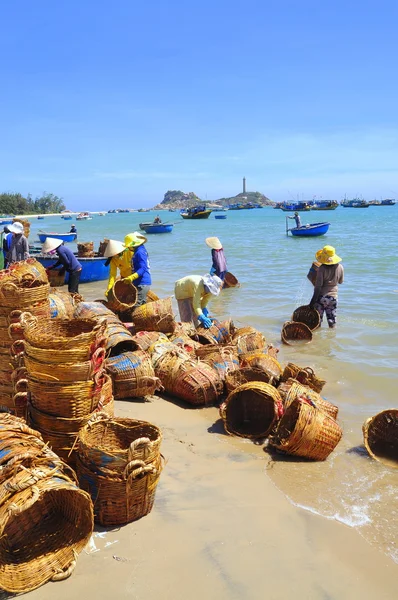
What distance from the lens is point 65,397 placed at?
325 centimetres

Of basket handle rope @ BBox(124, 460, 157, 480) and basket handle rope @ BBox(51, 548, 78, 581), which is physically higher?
basket handle rope @ BBox(124, 460, 157, 480)

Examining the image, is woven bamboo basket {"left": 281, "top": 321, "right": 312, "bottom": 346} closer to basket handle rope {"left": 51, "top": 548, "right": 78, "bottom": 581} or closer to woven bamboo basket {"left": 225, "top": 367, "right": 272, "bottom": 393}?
woven bamboo basket {"left": 225, "top": 367, "right": 272, "bottom": 393}

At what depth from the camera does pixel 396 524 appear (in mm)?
3516

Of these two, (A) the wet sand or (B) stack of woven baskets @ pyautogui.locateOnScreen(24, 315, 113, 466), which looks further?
(B) stack of woven baskets @ pyautogui.locateOnScreen(24, 315, 113, 466)

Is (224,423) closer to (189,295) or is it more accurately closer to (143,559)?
(143,559)

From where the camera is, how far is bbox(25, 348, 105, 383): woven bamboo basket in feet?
10.5

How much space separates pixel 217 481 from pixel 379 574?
129 cm

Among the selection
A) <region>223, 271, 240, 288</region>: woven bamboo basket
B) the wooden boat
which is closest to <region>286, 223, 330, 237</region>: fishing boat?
<region>223, 271, 240, 288</region>: woven bamboo basket

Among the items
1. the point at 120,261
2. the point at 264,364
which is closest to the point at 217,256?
the point at 120,261

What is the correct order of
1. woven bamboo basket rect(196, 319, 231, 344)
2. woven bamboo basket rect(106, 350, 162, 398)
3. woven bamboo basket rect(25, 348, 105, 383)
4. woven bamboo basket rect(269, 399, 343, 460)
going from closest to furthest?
1. woven bamboo basket rect(25, 348, 105, 383)
2. woven bamboo basket rect(269, 399, 343, 460)
3. woven bamboo basket rect(106, 350, 162, 398)
4. woven bamboo basket rect(196, 319, 231, 344)

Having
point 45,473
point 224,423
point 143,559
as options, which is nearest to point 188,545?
point 143,559

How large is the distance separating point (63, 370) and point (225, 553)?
58.5 inches

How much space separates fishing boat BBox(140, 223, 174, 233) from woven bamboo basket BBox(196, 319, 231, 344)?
35.4 meters

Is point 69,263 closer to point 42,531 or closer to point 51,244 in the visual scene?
point 51,244
